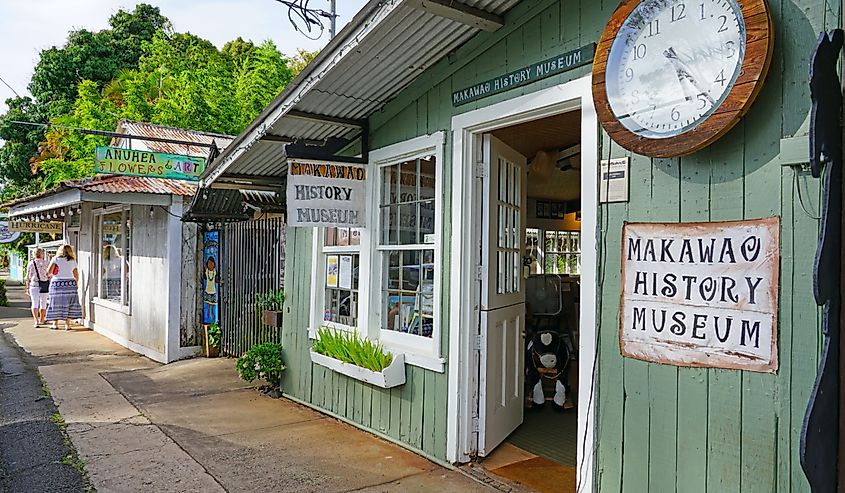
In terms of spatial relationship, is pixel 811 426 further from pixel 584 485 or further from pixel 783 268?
pixel 584 485

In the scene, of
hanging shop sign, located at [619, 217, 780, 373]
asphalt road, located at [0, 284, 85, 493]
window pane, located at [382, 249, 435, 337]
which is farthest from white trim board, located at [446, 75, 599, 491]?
asphalt road, located at [0, 284, 85, 493]

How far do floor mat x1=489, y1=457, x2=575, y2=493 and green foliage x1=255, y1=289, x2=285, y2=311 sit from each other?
3.29m

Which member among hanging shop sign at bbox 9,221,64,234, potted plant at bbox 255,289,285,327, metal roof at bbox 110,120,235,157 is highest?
metal roof at bbox 110,120,235,157

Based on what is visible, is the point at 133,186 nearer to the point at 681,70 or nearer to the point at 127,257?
the point at 127,257

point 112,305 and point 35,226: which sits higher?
point 35,226

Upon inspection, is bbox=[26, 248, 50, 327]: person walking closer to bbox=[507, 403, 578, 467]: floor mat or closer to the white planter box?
the white planter box

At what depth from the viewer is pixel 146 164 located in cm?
781

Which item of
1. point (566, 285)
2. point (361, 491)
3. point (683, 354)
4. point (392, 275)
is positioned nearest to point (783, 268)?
point (683, 354)

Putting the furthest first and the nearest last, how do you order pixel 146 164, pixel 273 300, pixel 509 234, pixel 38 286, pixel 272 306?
pixel 38 286, pixel 146 164, pixel 272 306, pixel 273 300, pixel 509 234

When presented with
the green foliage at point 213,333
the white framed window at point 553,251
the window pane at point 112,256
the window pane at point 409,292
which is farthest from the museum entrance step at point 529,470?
the window pane at point 112,256

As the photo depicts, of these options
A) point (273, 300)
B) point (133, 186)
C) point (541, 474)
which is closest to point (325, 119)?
point (273, 300)

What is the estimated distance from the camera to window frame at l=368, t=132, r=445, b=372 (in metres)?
4.69

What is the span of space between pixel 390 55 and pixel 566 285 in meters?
4.12

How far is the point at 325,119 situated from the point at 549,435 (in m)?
3.17
